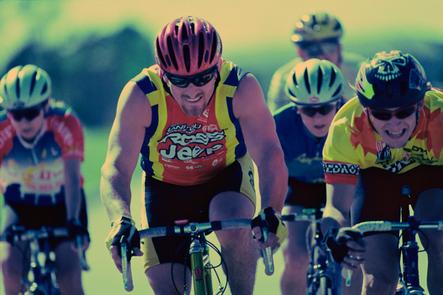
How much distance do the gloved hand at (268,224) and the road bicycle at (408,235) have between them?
494mm

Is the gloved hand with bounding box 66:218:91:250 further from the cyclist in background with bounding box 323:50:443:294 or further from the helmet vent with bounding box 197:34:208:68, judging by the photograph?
the helmet vent with bounding box 197:34:208:68

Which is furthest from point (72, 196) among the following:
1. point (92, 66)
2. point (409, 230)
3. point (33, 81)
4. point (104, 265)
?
point (92, 66)

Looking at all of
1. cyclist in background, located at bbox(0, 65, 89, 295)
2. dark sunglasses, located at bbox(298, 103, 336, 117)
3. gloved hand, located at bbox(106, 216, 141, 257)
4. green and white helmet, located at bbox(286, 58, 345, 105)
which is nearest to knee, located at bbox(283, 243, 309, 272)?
dark sunglasses, located at bbox(298, 103, 336, 117)

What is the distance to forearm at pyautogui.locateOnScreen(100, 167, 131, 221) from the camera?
24.1ft

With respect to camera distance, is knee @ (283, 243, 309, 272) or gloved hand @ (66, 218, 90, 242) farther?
knee @ (283, 243, 309, 272)

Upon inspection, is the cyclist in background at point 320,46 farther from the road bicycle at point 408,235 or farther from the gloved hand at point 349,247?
the gloved hand at point 349,247

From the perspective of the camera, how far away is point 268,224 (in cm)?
713

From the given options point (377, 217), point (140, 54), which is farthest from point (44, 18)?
point (377, 217)

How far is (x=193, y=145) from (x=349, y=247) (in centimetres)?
121

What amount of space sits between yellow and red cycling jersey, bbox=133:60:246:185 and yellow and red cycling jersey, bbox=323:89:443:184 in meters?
0.62

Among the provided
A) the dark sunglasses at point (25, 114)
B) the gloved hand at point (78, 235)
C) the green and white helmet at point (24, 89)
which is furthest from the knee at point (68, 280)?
the green and white helmet at point (24, 89)

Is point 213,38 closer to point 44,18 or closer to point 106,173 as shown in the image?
point 106,173

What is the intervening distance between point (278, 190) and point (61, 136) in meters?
3.33

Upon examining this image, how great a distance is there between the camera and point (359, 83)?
25.8 ft
